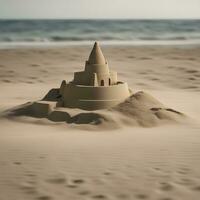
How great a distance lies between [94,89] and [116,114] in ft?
2.21

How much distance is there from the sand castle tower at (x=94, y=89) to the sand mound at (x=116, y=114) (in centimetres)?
19

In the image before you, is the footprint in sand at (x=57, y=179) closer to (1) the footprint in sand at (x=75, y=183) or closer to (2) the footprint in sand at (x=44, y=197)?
(1) the footprint in sand at (x=75, y=183)

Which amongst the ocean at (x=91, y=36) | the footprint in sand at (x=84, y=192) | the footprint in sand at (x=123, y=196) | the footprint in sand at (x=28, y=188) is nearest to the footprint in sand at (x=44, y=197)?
the footprint in sand at (x=28, y=188)

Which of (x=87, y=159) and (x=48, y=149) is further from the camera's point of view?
(x=48, y=149)

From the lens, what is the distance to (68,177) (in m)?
5.18

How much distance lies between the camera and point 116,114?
8156 mm

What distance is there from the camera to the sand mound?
7.97m

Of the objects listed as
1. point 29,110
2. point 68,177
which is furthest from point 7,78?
point 68,177

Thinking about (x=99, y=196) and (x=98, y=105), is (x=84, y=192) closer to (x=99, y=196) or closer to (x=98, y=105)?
(x=99, y=196)

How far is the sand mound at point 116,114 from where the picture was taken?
7.97 meters

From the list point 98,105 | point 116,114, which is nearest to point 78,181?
point 116,114

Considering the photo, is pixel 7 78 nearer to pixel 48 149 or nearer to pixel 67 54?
pixel 67 54

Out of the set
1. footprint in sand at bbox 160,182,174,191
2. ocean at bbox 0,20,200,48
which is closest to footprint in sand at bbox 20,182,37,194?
footprint in sand at bbox 160,182,174,191

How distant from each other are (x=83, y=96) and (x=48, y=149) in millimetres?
2283
